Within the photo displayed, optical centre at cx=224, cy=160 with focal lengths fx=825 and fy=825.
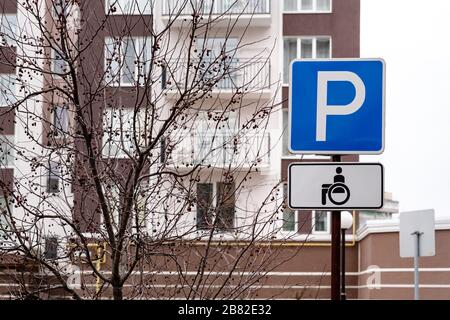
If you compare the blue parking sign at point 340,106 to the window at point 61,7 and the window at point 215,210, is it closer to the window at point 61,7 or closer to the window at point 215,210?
the window at point 215,210

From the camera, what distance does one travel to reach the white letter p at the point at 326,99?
230 inches

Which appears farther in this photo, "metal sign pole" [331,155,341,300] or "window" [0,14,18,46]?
"window" [0,14,18,46]

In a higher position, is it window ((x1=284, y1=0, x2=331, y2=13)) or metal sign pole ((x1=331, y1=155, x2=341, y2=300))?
window ((x1=284, y1=0, x2=331, y2=13))

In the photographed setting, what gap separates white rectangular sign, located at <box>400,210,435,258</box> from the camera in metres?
10.9

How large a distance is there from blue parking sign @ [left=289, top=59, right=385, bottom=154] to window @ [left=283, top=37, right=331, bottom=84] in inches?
777

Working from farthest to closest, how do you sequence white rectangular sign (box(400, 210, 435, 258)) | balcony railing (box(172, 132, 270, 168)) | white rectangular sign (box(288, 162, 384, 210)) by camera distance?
white rectangular sign (box(400, 210, 435, 258)) → balcony railing (box(172, 132, 270, 168)) → white rectangular sign (box(288, 162, 384, 210))

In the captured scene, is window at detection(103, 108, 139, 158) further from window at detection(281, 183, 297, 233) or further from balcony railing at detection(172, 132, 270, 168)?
window at detection(281, 183, 297, 233)

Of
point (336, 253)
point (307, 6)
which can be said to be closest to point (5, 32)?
point (336, 253)

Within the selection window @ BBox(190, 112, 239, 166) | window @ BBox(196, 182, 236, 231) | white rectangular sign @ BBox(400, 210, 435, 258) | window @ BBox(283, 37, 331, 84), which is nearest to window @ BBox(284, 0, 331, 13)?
window @ BBox(283, 37, 331, 84)

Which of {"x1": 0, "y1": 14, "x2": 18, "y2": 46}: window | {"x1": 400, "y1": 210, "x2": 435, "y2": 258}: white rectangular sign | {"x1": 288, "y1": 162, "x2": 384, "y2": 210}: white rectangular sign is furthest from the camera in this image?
{"x1": 400, "y1": 210, "x2": 435, "y2": 258}: white rectangular sign

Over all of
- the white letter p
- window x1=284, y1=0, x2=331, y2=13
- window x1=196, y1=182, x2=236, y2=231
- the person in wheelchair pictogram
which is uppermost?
window x1=284, y1=0, x2=331, y2=13

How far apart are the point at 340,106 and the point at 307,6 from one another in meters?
20.5

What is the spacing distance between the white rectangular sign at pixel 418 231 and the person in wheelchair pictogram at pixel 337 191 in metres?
5.45

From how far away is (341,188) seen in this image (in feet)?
18.8
